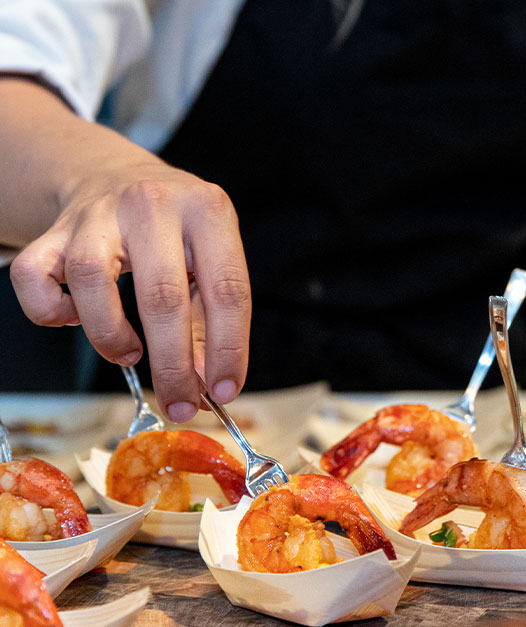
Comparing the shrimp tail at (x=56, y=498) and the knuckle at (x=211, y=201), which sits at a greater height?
the knuckle at (x=211, y=201)

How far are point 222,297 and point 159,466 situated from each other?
435 mm

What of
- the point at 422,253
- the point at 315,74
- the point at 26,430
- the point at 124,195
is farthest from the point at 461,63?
the point at 26,430

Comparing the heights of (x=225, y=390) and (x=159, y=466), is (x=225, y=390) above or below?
above

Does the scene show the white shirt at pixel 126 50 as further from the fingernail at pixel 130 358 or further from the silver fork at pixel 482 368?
the silver fork at pixel 482 368

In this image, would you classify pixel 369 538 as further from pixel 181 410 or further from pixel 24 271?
pixel 24 271

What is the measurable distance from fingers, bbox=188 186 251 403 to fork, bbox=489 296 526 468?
37 centimetres

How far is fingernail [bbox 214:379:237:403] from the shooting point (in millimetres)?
1037

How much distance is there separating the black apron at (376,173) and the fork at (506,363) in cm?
110

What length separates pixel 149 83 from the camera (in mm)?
2281

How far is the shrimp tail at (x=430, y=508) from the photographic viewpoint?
3.66 ft

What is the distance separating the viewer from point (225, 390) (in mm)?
1040

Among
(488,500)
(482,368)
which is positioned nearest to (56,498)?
(488,500)

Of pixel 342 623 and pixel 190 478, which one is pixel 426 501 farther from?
pixel 190 478

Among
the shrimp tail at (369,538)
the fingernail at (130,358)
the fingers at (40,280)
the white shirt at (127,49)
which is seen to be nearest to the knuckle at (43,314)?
the fingers at (40,280)
